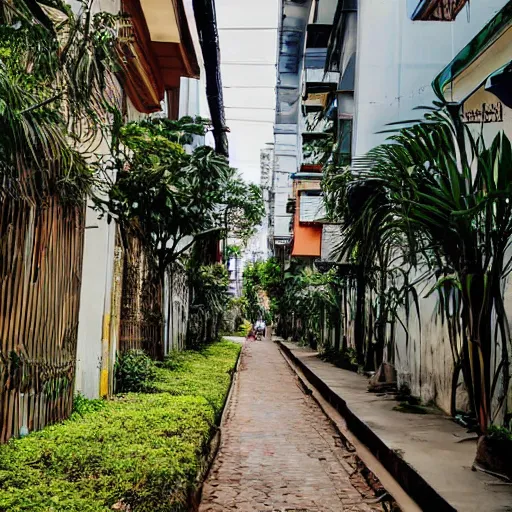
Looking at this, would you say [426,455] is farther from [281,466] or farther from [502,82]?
[502,82]

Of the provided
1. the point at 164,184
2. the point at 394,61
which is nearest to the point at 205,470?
the point at 164,184

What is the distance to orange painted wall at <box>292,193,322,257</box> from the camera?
23.8 metres

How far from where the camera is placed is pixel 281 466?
5.73 m

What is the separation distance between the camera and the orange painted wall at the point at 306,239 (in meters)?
23.8

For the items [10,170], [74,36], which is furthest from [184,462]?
[74,36]

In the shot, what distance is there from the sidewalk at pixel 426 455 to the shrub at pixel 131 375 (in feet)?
8.67

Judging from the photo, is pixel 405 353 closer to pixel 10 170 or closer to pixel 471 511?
pixel 471 511

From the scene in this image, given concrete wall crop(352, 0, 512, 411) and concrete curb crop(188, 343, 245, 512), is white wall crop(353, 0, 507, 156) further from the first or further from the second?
concrete curb crop(188, 343, 245, 512)

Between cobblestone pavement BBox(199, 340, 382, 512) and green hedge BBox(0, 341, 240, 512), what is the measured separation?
14.2 inches

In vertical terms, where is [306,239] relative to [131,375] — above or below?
above

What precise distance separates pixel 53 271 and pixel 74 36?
2170 millimetres

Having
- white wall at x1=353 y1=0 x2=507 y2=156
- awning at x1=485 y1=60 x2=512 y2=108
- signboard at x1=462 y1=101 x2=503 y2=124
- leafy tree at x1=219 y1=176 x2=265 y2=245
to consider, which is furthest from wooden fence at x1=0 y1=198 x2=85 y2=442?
leafy tree at x1=219 y1=176 x2=265 y2=245

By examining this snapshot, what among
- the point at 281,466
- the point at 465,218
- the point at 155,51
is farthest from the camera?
the point at 155,51

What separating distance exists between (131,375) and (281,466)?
127 inches
